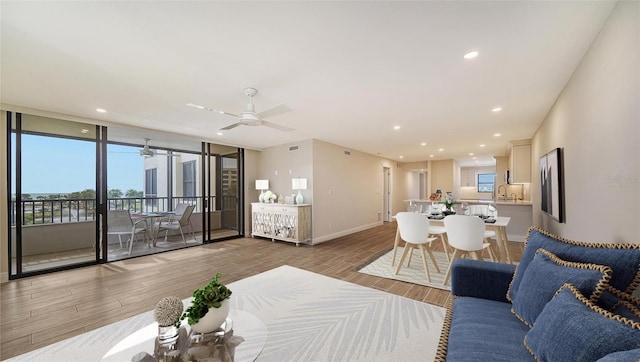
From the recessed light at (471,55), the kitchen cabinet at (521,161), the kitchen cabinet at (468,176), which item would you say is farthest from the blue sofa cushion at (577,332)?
the kitchen cabinet at (468,176)

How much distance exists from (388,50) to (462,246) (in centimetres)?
264

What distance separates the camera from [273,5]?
167 centimetres

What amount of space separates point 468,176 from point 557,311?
1438cm

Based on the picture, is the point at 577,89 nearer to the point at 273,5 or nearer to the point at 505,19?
the point at 505,19

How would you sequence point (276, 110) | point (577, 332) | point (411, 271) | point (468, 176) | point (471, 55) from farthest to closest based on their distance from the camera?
point (468, 176), point (411, 271), point (276, 110), point (471, 55), point (577, 332)

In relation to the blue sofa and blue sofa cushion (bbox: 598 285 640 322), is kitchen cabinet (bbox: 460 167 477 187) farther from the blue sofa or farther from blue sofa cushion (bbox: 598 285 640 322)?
blue sofa cushion (bbox: 598 285 640 322)

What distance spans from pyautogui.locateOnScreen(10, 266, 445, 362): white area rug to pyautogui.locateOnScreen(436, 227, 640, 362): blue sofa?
67cm

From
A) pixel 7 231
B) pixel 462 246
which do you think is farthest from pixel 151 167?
pixel 462 246

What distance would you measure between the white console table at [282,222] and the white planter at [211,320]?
4182 mm

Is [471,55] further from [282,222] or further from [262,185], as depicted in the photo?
[262,185]

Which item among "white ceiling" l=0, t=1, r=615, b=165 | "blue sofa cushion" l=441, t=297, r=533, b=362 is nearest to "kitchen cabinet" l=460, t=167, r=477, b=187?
"white ceiling" l=0, t=1, r=615, b=165

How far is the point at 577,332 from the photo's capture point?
92cm

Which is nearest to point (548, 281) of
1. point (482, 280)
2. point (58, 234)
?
point (482, 280)

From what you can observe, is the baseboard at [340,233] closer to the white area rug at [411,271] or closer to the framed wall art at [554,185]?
the white area rug at [411,271]
